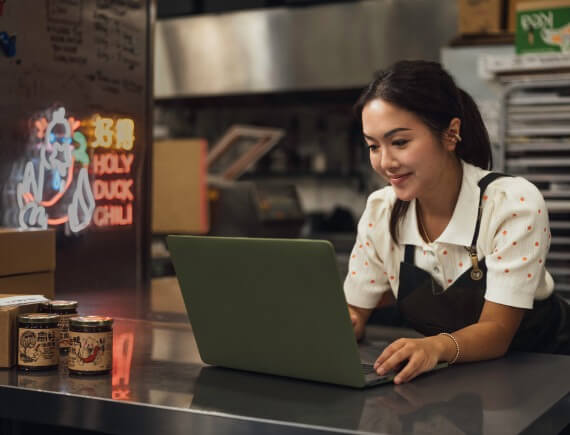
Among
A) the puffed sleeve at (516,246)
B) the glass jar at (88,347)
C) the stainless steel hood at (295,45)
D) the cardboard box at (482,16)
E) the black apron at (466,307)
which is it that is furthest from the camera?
the stainless steel hood at (295,45)

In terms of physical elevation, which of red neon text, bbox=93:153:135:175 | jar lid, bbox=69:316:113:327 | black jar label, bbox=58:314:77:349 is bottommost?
black jar label, bbox=58:314:77:349

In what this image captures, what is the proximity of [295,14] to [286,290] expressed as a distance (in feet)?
11.7

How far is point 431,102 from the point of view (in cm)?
151

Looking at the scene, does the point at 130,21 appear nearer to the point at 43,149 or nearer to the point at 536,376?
the point at 43,149

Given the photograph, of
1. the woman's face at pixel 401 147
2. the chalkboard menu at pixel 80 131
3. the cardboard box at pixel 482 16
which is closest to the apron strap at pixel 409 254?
the woman's face at pixel 401 147

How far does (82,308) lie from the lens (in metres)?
2.07

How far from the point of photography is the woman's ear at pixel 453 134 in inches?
61.6

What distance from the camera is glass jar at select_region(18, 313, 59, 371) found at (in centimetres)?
131

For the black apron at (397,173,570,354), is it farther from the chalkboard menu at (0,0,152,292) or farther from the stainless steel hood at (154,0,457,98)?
the stainless steel hood at (154,0,457,98)

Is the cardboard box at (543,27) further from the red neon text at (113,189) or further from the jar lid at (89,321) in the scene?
the jar lid at (89,321)

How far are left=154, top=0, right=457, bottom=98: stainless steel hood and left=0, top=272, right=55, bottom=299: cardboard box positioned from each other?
278 cm

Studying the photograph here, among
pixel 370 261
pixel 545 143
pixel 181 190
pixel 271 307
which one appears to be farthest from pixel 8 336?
pixel 181 190

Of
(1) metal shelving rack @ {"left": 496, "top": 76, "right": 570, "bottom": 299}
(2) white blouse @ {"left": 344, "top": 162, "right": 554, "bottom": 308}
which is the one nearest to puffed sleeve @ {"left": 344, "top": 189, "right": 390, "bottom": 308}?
(2) white blouse @ {"left": 344, "top": 162, "right": 554, "bottom": 308}

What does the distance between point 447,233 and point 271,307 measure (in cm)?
50
